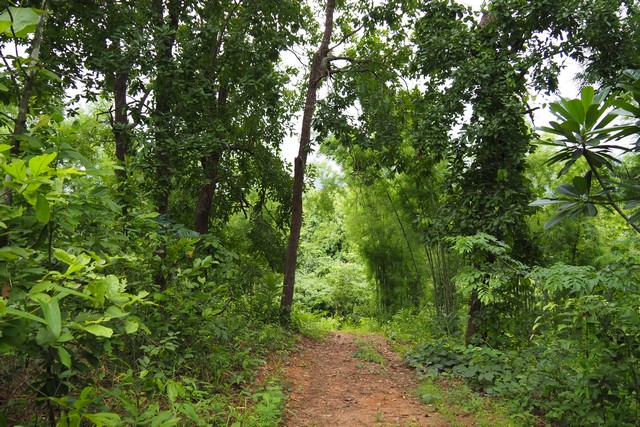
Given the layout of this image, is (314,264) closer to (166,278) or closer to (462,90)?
(462,90)

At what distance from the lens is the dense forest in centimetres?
149

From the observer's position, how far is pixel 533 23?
16.5 ft

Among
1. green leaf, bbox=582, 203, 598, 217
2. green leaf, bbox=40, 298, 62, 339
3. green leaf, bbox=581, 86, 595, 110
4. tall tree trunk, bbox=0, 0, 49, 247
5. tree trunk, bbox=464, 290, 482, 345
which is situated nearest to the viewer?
green leaf, bbox=40, 298, 62, 339

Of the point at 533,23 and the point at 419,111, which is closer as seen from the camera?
the point at 533,23

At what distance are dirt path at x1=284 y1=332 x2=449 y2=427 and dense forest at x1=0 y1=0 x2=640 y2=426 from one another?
356mm

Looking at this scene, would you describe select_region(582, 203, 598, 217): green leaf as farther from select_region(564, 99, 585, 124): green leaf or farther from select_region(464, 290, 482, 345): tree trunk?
select_region(464, 290, 482, 345): tree trunk

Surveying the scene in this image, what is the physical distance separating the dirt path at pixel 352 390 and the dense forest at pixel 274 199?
1.17ft

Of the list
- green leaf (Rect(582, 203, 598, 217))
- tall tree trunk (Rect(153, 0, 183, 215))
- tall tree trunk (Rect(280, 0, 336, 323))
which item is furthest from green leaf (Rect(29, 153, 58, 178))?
tall tree trunk (Rect(280, 0, 336, 323))

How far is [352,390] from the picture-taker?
4.78 meters

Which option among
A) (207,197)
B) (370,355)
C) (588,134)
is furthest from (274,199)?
(588,134)

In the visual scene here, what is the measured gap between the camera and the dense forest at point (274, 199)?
149 centimetres

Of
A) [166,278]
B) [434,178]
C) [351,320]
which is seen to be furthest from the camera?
[351,320]

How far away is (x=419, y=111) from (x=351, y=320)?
7579mm

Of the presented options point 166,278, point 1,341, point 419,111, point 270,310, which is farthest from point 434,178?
point 1,341
